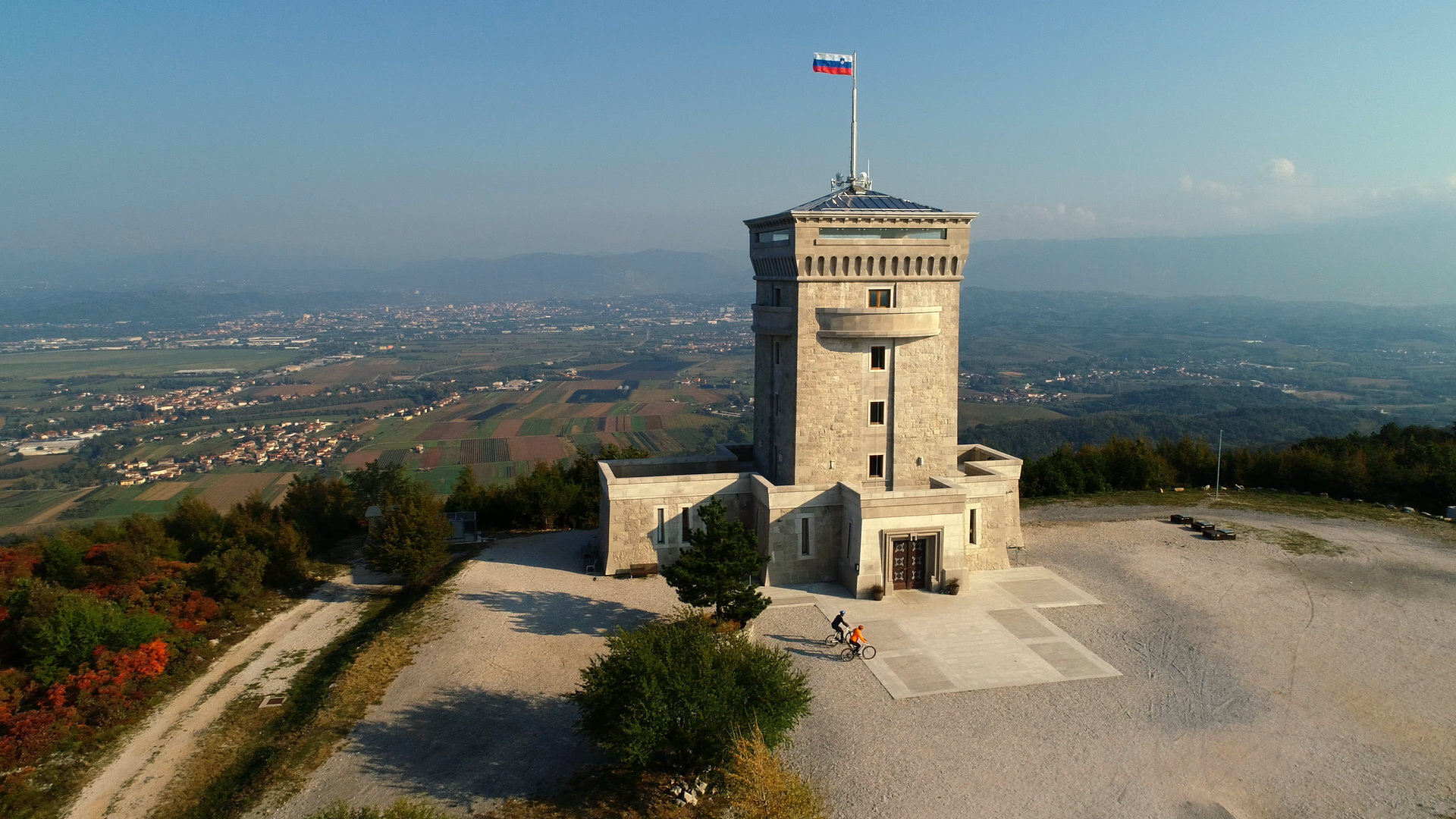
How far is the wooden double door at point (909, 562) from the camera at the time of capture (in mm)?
27609

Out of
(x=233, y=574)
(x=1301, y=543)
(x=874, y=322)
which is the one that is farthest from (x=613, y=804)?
(x=1301, y=543)

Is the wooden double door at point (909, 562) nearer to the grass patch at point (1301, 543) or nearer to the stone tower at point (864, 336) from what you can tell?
the stone tower at point (864, 336)

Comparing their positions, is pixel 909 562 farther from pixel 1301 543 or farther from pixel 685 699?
pixel 1301 543

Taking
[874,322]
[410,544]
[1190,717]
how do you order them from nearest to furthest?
1. [1190,717]
2. [874,322]
3. [410,544]

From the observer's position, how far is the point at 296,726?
2019 centimetres

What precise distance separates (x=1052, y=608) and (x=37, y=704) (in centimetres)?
2840

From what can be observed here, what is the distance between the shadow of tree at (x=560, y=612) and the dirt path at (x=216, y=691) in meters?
5.21

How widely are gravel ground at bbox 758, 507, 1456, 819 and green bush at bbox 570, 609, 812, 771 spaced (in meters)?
2.41

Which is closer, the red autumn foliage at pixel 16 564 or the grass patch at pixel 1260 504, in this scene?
the red autumn foliage at pixel 16 564

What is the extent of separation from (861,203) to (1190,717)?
18543mm

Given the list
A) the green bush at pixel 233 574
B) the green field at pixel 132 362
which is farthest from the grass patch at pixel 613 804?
the green field at pixel 132 362

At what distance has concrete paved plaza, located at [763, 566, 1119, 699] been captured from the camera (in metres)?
21.9

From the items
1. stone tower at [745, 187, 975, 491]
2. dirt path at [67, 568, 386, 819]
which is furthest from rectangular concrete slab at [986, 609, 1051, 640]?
dirt path at [67, 568, 386, 819]

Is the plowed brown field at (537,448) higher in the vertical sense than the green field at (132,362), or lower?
lower
